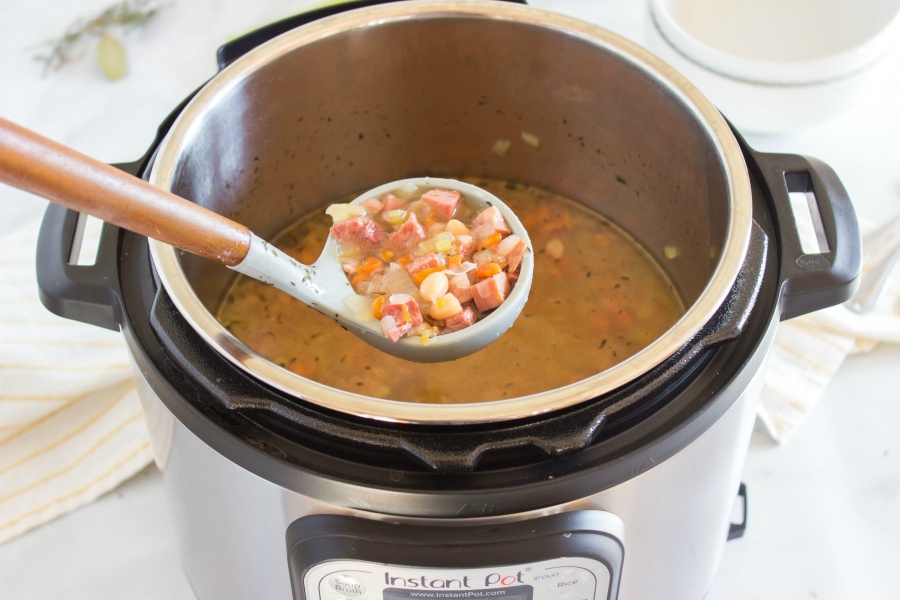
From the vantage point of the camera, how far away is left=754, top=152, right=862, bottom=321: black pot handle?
91cm

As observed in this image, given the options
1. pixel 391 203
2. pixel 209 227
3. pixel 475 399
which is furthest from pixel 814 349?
pixel 209 227

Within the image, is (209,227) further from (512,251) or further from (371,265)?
(512,251)

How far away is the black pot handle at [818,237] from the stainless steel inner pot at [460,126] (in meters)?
0.06

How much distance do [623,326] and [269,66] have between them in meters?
0.54

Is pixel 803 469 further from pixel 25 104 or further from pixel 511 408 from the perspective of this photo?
pixel 25 104

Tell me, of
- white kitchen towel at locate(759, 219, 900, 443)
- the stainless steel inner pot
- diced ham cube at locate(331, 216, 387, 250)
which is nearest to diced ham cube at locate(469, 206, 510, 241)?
diced ham cube at locate(331, 216, 387, 250)

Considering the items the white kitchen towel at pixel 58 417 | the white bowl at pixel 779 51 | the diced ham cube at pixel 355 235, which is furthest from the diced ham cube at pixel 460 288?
the white bowl at pixel 779 51

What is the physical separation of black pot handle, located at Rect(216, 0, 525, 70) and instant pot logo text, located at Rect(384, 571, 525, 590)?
66 cm

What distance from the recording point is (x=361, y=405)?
2.55 feet

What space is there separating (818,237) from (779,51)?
82cm

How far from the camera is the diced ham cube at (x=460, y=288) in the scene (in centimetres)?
102

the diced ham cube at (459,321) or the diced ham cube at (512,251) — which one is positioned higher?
the diced ham cube at (512,251)

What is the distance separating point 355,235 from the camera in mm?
1088

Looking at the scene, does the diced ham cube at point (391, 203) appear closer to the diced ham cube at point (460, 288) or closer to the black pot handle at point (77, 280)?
the diced ham cube at point (460, 288)
